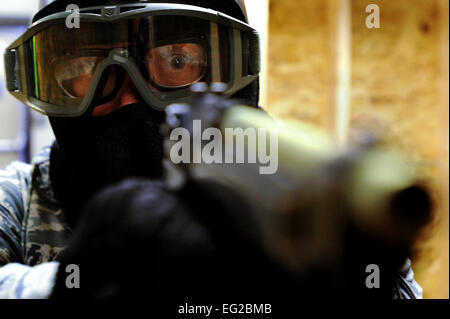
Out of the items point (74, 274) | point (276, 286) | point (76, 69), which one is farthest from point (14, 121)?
point (276, 286)

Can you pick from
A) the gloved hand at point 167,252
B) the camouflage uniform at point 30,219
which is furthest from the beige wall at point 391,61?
the gloved hand at point 167,252

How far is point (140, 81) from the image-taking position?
675 millimetres

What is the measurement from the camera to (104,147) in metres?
0.69

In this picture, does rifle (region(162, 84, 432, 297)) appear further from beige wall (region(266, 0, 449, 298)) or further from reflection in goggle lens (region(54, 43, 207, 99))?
beige wall (region(266, 0, 449, 298))

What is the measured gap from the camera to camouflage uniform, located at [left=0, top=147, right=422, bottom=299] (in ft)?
2.30

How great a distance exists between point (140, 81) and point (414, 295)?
0.53 meters

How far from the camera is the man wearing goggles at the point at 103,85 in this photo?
665 mm

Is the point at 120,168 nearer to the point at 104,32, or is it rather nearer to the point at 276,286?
the point at 104,32

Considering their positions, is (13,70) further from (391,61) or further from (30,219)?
(391,61)

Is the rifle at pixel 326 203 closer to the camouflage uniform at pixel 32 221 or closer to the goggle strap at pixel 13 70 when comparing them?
the camouflage uniform at pixel 32 221

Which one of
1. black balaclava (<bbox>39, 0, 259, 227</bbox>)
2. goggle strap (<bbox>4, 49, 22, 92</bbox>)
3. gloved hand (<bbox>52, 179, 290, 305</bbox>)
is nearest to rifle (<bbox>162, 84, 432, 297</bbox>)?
gloved hand (<bbox>52, 179, 290, 305</bbox>)

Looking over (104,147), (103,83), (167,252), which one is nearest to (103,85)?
(103,83)

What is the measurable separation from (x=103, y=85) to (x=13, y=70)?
202mm

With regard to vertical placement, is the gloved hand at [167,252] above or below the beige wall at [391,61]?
below
